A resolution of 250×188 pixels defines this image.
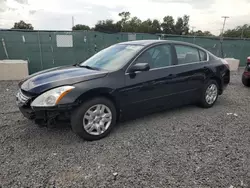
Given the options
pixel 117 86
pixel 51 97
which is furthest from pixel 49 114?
pixel 117 86

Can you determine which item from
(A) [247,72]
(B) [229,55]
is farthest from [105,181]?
(B) [229,55]

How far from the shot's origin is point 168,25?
7112cm

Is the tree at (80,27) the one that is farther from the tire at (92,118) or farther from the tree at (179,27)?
the tire at (92,118)

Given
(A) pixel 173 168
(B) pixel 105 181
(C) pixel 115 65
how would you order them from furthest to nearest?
(C) pixel 115 65, (A) pixel 173 168, (B) pixel 105 181

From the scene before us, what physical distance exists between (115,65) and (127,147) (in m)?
1.37

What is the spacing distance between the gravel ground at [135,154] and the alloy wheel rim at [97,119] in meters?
0.19

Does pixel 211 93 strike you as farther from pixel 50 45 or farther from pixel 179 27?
pixel 179 27

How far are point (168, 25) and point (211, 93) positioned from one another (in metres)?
71.2

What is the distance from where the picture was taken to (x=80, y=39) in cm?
976

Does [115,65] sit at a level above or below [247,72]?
above

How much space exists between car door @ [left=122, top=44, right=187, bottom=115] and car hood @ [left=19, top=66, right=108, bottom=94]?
55 centimetres

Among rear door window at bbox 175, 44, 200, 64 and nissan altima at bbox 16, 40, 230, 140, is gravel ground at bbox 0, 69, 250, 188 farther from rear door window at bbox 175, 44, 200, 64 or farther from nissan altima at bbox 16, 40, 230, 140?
rear door window at bbox 175, 44, 200, 64

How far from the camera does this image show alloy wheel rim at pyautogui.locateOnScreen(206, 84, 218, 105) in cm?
483

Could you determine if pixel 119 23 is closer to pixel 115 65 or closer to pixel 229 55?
pixel 229 55
